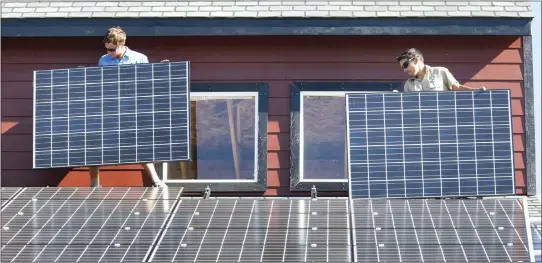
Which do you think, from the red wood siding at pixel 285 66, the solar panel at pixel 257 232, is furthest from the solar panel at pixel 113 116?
the red wood siding at pixel 285 66

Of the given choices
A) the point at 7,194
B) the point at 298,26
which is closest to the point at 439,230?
the point at 298,26

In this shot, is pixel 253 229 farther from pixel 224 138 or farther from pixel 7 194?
pixel 224 138

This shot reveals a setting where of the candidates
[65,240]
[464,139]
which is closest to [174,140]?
[65,240]

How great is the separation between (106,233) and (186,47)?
4.02 metres

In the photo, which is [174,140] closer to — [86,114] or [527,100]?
[86,114]

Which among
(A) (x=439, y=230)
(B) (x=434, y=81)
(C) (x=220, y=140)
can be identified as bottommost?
(A) (x=439, y=230)

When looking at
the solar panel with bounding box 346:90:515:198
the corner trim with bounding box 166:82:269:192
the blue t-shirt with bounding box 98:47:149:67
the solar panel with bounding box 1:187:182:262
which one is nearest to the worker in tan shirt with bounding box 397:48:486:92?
the solar panel with bounding box 346:90:515:198

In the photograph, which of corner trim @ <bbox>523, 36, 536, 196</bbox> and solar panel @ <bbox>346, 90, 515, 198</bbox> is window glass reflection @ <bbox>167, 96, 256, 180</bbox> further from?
corner trim @ <bbox>523, 36, 536, 196</bbox>

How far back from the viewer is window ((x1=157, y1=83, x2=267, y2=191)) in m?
16.7

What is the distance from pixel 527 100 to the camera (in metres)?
16.7

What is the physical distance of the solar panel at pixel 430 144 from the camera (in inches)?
572

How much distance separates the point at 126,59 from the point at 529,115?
4903 mm

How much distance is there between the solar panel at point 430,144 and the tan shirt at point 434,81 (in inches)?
12.4

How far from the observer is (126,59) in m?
15.7
